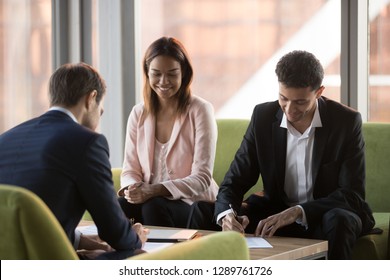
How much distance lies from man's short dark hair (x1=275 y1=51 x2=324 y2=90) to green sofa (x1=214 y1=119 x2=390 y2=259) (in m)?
0.72

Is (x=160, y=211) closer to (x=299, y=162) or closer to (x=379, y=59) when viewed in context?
(x=299, y=162)

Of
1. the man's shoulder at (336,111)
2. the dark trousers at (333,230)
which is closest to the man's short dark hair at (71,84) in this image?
the dark trousers at (333,230)

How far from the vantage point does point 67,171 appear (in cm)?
265

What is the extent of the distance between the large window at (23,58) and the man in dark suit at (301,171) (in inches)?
98.1

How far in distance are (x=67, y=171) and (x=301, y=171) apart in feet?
4.54

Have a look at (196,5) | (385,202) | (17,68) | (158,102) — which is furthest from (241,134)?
(17,68)

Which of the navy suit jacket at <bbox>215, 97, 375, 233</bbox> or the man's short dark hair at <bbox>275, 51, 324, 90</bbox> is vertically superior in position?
the man's short dark hair at <bbox>275, 51, 324, 90</bbox>

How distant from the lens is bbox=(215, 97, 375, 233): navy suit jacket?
3.59 m

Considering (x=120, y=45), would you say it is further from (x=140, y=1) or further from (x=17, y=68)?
(x=17, y=68)

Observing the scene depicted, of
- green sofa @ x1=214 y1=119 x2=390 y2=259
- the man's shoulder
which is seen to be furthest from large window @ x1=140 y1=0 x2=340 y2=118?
the man's shoulder

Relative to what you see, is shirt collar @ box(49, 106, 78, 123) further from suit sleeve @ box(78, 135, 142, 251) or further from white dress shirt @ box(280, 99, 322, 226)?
white dress shirt @ box(280, 99, 322, 226)

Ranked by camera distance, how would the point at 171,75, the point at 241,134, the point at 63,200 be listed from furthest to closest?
1. the point at 241,134
2. the point at 171,75
3. the point at 63,200

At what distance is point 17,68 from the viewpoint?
584 cm

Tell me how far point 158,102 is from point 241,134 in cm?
56
